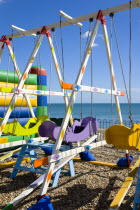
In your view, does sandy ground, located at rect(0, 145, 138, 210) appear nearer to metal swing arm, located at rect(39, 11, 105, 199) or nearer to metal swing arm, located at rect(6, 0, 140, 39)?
metal swing arm, located at rect(39, 11, 105, 199)

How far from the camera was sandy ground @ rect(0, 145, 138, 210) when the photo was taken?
13.5 ft

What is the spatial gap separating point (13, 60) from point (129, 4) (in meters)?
3.22

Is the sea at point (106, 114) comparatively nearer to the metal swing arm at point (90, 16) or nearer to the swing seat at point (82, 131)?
the swing seat at point (82, 131)

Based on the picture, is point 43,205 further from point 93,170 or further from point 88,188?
point 93,170

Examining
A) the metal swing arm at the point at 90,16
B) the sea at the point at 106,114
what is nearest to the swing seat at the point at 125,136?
the sea at the point at 106,114

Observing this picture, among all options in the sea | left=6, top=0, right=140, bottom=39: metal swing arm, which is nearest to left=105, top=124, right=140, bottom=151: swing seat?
the sea

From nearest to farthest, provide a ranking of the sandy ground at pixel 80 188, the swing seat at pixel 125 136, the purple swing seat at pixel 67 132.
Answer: the swing seat at pixel 125 136, the sandy ground at pixel 80 188, the purple swing seat at pixel 67 132

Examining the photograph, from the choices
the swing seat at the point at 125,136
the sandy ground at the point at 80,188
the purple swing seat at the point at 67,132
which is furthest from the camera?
the purple swing seat at the point at 67,132

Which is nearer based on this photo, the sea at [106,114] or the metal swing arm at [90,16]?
the metal swing arm at [90,16]

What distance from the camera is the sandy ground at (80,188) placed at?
4.11 metres

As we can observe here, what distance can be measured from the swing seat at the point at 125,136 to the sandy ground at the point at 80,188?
1.06m

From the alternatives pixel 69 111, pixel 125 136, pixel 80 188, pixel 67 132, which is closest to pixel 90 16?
pixel 69 111

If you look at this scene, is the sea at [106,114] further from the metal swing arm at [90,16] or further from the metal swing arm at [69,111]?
the metal swing arm at [90,16]

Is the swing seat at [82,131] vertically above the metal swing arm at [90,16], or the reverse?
the metal swing arm at [90,16]
